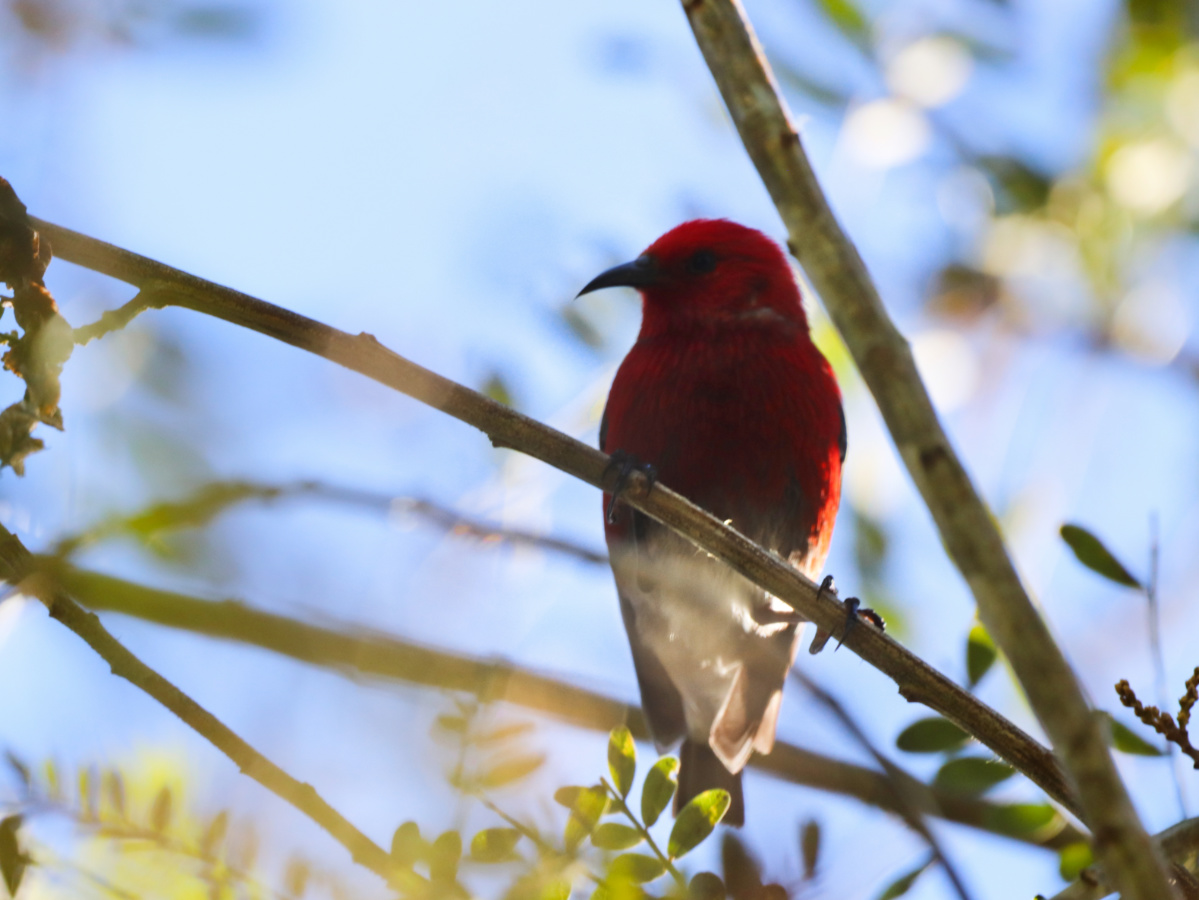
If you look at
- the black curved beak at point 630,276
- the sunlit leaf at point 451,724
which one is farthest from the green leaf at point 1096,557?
the black curved beak at point 630,276

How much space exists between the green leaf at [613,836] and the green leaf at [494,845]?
17 cm

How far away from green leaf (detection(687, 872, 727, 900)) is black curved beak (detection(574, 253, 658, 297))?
112 inches

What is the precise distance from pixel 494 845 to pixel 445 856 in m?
0.10

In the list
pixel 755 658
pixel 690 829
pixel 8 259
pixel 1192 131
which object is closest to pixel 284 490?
pixel 8 259

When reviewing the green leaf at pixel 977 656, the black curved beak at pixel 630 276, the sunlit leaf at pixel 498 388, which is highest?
the black curved beak at pixel 630 276

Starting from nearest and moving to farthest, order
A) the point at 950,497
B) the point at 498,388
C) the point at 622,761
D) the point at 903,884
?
1. the point at 950,497
2. the point at 622,761
3. the point at 903,884
4. the point at 498,388

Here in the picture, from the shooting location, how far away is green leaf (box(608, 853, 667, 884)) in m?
1.88

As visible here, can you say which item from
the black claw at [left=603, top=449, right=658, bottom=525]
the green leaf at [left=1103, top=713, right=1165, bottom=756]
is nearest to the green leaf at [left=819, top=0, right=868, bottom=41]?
the black claw at [left=603, top=449, right=658, bottom=525]

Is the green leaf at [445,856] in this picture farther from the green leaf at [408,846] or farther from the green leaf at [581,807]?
the green leaf at [581,807]

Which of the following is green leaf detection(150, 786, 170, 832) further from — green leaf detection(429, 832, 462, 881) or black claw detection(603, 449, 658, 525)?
black claw detection(603, 449, 658, 525)

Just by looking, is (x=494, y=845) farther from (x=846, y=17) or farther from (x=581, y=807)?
(x=846, y=17)

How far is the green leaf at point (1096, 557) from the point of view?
249 centimetres

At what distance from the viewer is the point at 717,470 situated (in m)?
3.94

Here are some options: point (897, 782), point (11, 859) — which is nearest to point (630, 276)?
point (897, 782)
